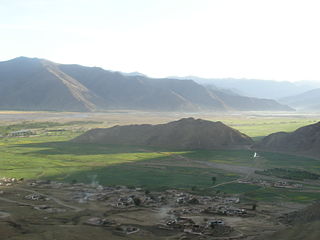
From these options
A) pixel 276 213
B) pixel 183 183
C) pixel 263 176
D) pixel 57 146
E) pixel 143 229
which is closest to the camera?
pixel 143 229

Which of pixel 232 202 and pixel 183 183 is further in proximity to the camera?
pixel 183 183

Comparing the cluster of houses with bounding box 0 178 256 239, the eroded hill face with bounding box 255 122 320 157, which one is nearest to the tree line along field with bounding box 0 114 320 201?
the cluster of houses with bounding box 0 178 256 239

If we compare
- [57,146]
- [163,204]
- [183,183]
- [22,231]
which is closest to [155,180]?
[183,183]

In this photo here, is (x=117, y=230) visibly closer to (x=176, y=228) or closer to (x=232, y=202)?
(x=176, y=228)

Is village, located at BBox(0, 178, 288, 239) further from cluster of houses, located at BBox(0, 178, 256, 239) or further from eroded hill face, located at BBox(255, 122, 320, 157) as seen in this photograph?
eroded hill face, located at BBox(255, 122, 320, 157)

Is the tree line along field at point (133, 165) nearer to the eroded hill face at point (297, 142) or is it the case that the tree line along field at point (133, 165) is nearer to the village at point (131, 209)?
the village at point (131, 209)

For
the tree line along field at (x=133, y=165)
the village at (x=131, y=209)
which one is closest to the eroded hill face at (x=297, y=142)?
the tree line along field at (x=133, y=165)

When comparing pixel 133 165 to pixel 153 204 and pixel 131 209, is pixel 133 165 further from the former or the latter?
pixel 131 209

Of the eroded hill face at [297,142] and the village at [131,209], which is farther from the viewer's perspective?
the eroded hill face at [297,142]
